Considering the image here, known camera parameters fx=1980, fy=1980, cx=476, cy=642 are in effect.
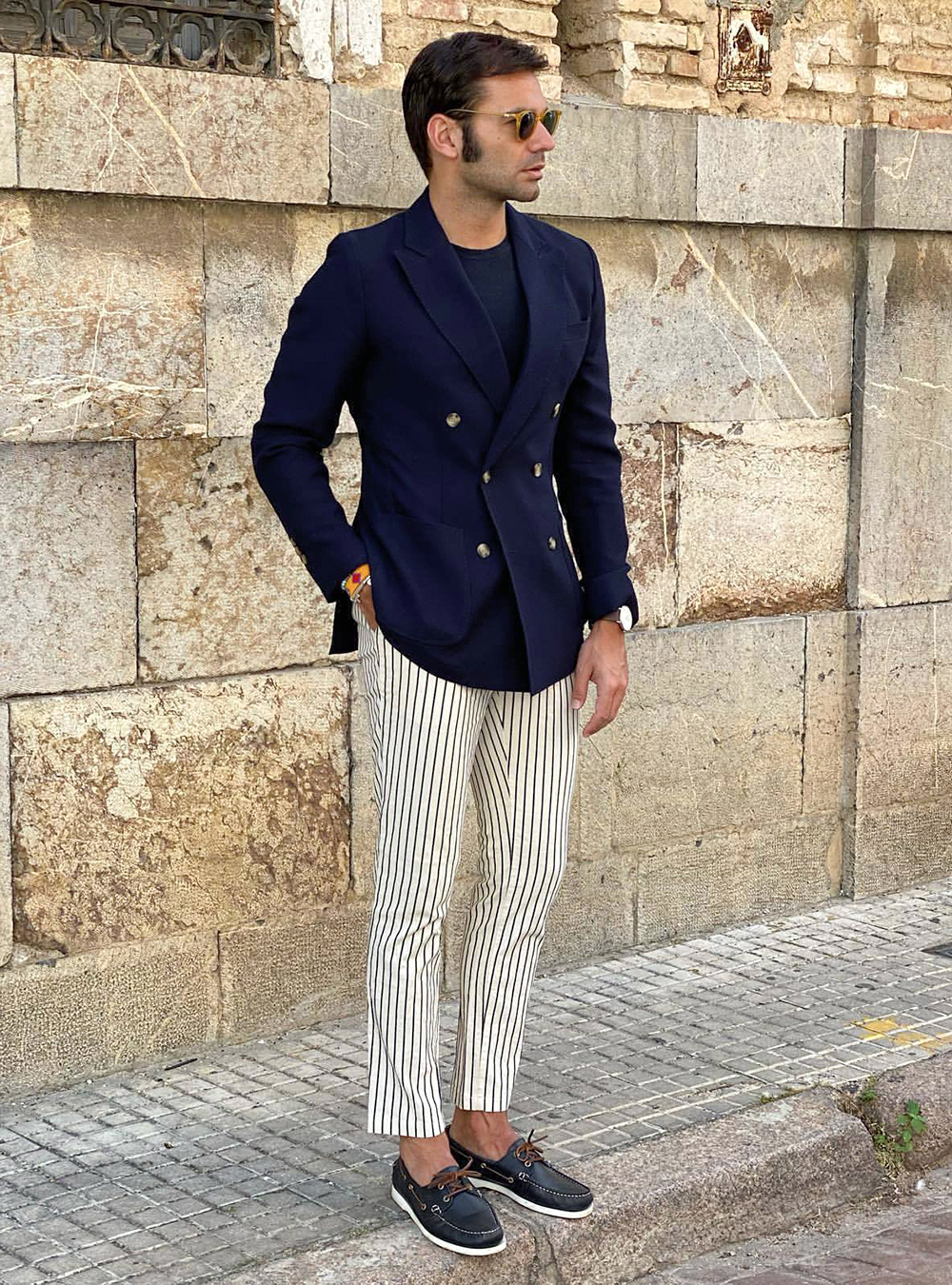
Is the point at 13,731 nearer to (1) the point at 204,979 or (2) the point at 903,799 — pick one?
(1) the point at 204,979

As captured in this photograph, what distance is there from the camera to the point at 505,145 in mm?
3500

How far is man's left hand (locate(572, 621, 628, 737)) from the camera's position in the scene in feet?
12.3

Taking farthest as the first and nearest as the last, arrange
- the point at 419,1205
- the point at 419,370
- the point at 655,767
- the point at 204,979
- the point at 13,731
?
1. the point at 655,767
2. the point at 204,979
3. the point at 13,731
4. the point at 419,1205
5. the point at 419,370

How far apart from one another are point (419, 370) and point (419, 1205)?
158cm

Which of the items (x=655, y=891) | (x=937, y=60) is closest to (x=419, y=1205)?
(x=655, y=891)

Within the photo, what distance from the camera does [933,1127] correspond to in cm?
459

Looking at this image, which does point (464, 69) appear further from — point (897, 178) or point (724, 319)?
point (897, 178)

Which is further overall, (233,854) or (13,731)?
(233,854)

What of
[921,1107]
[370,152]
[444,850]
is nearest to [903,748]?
[921,1107]

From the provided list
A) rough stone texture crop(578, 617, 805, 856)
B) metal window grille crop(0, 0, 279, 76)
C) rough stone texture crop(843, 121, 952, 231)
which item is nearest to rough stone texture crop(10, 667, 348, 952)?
rough stone texture crop(578, 617, 805, 856)

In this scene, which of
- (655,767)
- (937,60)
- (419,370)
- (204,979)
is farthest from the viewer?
(937,60)

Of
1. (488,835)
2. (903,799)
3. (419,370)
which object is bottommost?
(903,799)

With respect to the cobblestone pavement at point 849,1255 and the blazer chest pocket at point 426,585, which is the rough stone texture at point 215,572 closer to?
the blazer chest pocket at point 426,585

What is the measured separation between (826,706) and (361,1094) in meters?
2.28
